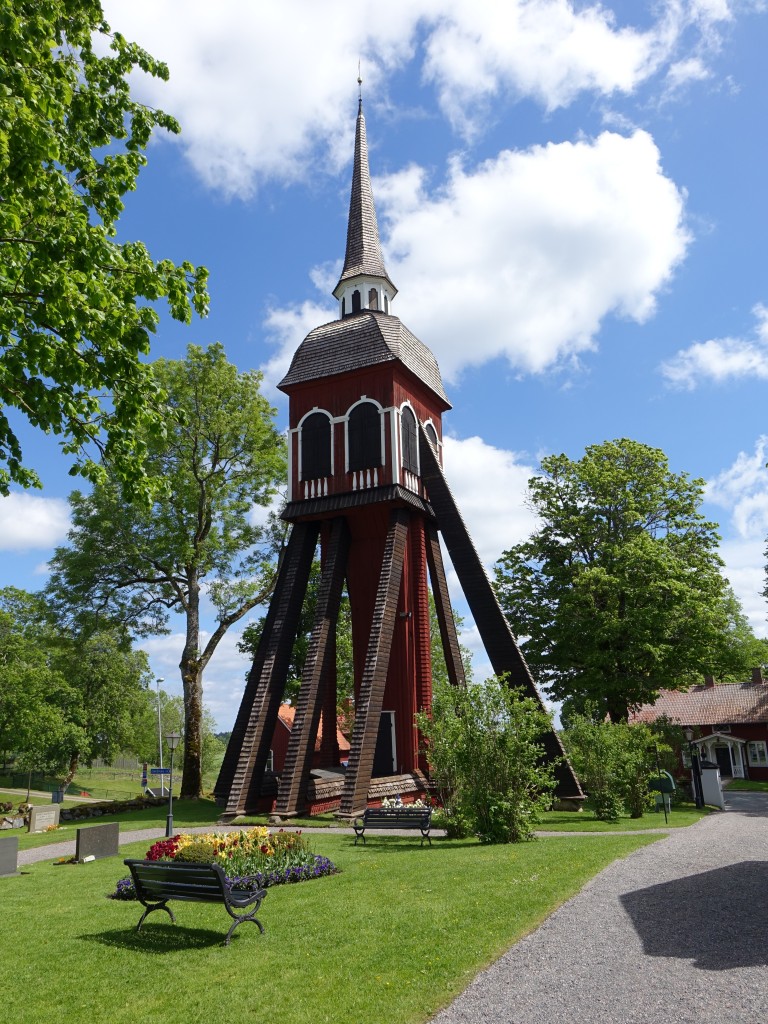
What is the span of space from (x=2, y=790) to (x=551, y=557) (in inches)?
1577

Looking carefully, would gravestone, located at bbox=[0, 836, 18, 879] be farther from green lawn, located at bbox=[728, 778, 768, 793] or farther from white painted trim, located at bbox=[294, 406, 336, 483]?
green lawn, located at bbox=[728, 778, 768, 793]

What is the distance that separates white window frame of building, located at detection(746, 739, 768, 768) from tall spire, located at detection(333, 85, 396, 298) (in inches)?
1319

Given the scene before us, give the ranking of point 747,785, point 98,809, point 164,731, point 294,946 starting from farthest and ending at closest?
point 164,731 → point 747,785 → point 98,809 → point 294,946

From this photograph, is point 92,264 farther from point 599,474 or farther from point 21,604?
point 21,604

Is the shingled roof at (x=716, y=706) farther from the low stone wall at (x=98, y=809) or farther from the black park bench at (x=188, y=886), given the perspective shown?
the black park bench at (x=188, y=886)

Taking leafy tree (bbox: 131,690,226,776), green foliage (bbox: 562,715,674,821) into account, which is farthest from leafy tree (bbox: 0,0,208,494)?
leafy tree (bbox: 131,690,226,776)

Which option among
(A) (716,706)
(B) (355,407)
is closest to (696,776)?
(B) (355,407)

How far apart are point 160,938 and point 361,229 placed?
87.5ft

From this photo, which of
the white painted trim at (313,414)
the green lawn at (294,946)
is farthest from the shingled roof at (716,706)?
the green lawn at (294,946)

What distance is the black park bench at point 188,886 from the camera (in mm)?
7828

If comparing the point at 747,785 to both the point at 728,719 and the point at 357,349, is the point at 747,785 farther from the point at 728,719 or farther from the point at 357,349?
the point at 357,349

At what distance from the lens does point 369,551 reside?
2547 centimetres

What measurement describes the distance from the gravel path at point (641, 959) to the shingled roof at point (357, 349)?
59.1 ft

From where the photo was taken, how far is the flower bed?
418 inches
